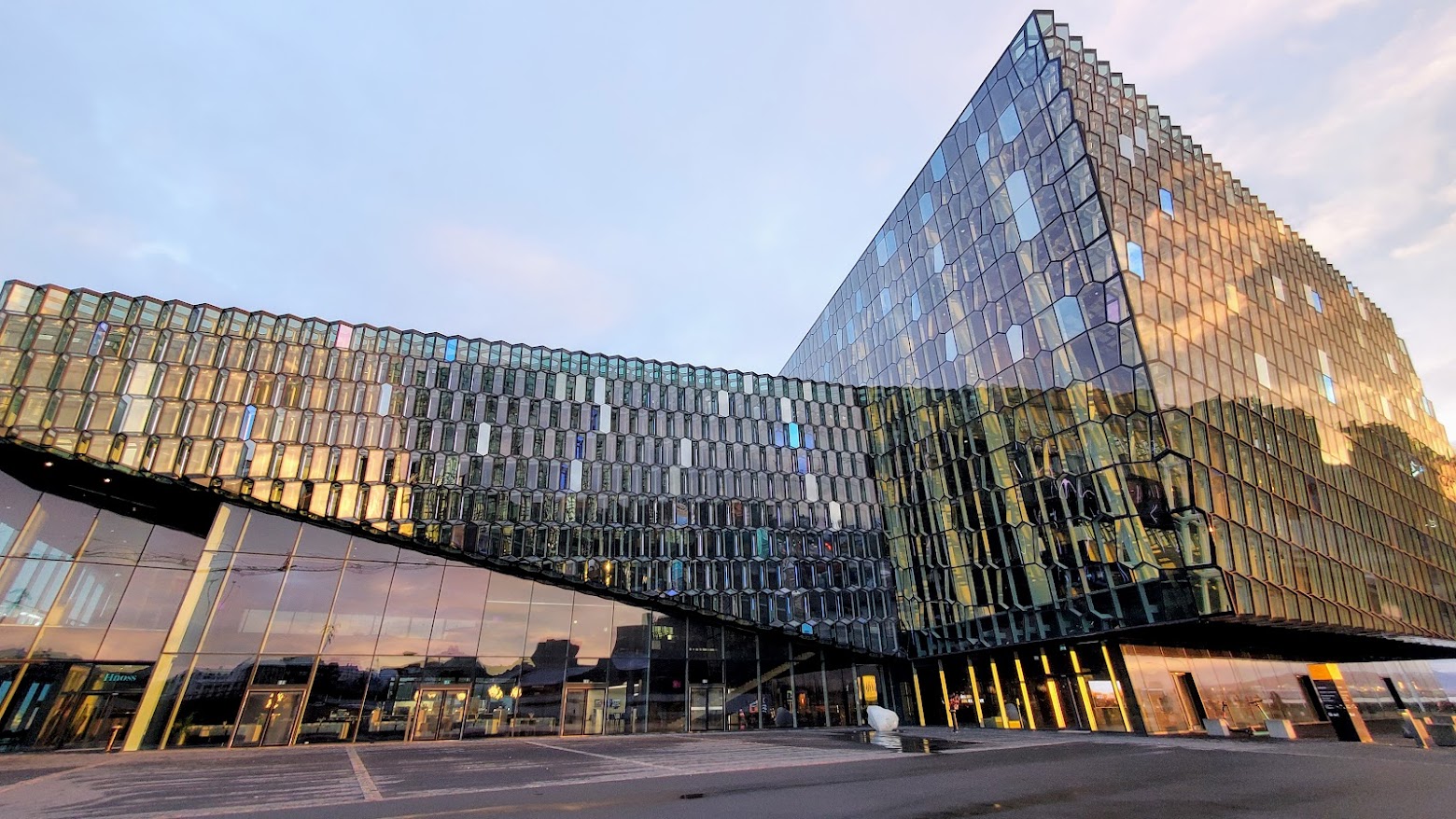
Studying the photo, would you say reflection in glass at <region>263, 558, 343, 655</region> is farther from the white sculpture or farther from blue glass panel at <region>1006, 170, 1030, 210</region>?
blue glass panel at <region>1006, 170, 1030, 210</region>

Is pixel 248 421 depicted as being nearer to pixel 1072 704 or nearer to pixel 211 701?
pixel 211 701

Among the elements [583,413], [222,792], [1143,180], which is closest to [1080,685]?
[1143,180]

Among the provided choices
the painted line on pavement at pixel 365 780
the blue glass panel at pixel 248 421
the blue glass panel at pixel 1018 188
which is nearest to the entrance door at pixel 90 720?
the blue glass panel at pixel 248 421

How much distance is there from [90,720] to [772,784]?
27.7 meters

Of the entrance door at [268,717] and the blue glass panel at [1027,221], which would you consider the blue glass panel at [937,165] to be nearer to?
the blue glass panel at [1027,221]

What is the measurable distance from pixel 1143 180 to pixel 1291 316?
15.4 meters

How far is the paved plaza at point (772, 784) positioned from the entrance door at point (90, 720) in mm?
3187

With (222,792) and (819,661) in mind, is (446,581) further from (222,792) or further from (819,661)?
(819,661)

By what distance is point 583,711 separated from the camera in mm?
30562

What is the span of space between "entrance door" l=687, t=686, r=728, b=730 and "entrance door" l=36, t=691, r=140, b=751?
76.1ft

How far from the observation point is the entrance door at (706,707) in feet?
107

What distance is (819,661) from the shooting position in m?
36.1

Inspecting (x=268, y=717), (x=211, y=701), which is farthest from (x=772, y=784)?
(x=211, y=701)

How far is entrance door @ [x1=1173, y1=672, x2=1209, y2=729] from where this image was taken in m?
27.0
